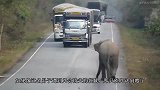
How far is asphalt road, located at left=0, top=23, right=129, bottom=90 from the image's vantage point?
73.9 feet

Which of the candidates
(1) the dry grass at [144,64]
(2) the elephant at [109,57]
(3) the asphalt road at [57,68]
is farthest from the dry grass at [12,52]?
(1) the dry grass at [144,64]

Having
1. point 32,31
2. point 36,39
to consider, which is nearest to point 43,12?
point 32,31

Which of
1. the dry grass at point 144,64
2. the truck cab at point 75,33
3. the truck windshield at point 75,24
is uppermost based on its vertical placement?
the truck windshield at point 75,24

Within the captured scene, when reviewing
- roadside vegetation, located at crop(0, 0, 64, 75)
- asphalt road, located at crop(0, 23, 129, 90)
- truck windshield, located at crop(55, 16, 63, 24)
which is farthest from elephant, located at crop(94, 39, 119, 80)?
truck windshield, located at crop(55, 16, 63, 24)

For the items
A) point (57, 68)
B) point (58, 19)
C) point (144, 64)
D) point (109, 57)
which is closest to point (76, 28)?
point (58, 19)

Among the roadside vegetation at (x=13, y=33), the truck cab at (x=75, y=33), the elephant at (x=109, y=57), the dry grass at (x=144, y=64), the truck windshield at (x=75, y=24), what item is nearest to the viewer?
the elephant at (x=109, y=57)

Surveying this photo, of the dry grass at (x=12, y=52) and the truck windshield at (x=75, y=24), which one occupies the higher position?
the truck windshield at (x=75, y=24)

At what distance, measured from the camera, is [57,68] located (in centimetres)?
2836

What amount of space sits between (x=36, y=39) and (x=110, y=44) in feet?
75.5

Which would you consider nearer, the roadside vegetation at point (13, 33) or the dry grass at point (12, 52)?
the dry grass at point (12, 52)

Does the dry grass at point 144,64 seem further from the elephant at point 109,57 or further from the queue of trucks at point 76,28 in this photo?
the queue of trucks at point 76,28

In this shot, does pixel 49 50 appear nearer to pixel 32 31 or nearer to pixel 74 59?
pixel 74 59

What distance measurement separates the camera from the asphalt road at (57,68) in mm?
22531

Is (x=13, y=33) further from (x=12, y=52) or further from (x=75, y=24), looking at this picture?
(x=12, y=52)
